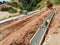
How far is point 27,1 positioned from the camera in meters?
94.2

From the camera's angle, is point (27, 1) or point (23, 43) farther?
point (27, 1)

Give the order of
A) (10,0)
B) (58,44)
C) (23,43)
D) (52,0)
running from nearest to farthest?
(58,44), (23,43), (52,0), (10,0)

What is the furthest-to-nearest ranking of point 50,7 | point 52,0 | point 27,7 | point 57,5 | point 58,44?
point 27,7
point 52,0
point 57,5
point 50,7
point 58,44

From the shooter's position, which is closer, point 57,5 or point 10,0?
point 57,5

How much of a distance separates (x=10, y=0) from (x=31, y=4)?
27.4m

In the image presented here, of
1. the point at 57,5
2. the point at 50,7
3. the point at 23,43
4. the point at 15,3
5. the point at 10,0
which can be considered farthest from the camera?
the point at 10,0

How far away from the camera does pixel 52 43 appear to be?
1405 cm

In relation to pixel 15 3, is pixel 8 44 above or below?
above

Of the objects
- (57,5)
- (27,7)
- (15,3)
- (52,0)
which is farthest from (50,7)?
(15,3)

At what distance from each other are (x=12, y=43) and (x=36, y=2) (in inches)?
3005

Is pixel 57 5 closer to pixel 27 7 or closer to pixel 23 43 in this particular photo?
pixel 27 7

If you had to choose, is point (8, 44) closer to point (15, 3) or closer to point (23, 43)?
point (23, 43)

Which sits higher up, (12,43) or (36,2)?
(12,43)

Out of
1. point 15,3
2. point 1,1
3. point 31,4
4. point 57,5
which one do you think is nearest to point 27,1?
point 31,4
